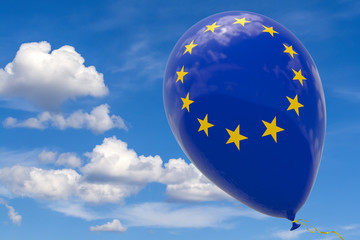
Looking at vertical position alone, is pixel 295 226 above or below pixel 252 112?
below

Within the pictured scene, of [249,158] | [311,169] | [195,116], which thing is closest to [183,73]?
[195,116]

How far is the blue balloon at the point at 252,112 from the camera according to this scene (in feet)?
38.0

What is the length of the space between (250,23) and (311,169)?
179 inches

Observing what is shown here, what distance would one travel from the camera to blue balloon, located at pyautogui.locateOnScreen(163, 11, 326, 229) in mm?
11578

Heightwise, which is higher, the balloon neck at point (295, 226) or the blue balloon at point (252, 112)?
the blue balloon at point (252, 112)

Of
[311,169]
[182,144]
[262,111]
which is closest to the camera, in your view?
[262,111]

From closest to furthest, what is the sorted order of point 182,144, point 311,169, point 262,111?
point 262,111, point 311,169, point 182,144

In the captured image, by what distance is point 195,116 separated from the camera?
1222 cm

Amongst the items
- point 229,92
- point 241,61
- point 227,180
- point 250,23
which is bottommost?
point 227,180

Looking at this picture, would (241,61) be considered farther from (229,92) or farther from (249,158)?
(249,158)

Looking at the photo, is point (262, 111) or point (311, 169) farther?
point (311, 169)

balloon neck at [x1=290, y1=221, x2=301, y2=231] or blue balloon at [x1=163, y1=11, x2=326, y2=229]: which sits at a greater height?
blue balloon at [x1=163, y1=11, x2=326, y2=229]

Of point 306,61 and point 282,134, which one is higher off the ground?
point 306,61

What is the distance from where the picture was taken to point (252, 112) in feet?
37.8
